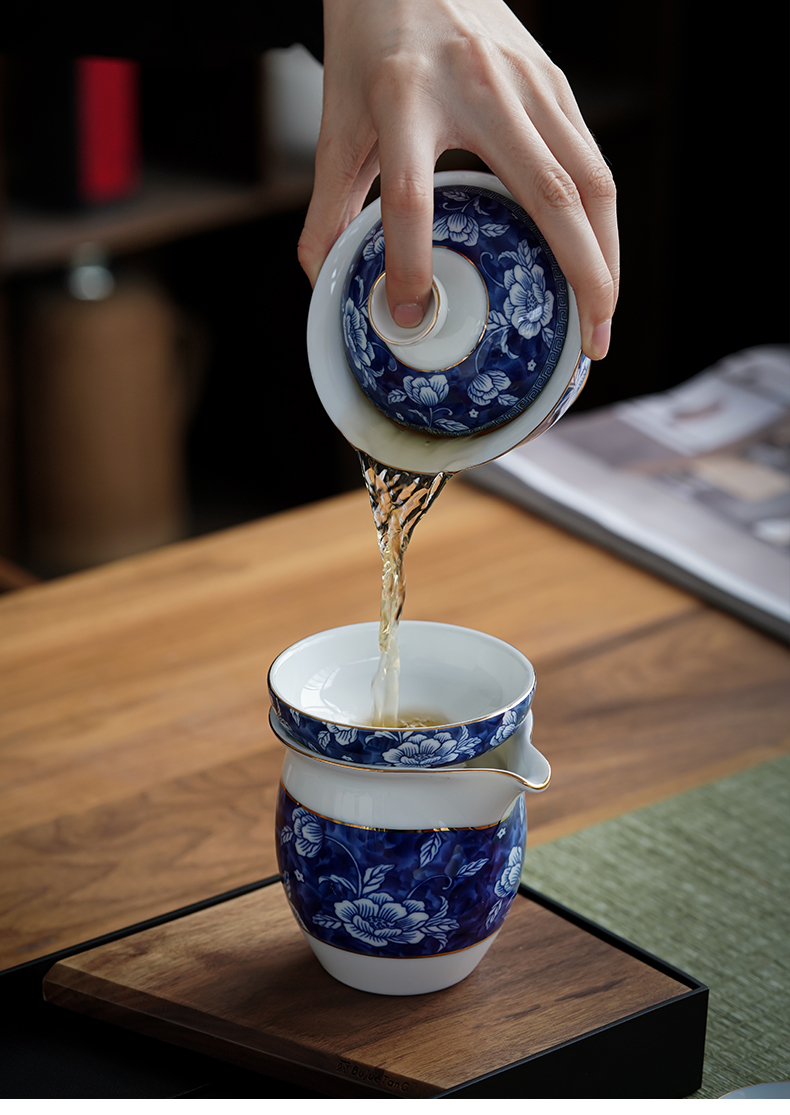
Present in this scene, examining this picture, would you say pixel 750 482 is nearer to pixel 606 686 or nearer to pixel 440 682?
pixel 606 686

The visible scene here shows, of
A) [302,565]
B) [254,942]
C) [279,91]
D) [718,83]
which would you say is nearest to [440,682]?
[254,942]

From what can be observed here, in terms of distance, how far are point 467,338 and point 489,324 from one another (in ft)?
0.04

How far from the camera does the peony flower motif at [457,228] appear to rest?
0.67 metres

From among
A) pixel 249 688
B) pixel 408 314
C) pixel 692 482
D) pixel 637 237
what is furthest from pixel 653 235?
pixel 408 314

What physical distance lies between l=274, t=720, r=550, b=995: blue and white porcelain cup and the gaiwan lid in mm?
164

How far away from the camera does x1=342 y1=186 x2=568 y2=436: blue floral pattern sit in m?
0.67

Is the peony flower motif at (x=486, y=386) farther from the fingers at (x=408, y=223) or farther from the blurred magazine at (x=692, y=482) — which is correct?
the blurred magazine at (x=692, y=482)

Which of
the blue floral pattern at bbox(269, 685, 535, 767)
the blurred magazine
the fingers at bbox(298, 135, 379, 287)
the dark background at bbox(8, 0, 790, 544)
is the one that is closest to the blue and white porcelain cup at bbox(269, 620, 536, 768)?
the blue floral pattern at bbox(269, 685, 535, 767)

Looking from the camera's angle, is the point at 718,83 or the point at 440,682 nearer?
the point at 440,682

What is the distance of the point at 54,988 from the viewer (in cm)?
Answer: 72

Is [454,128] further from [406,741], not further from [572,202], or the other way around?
[406,741]

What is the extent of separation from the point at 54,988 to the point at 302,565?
54 centimetres

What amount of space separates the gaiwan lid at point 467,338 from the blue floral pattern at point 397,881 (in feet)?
0.62

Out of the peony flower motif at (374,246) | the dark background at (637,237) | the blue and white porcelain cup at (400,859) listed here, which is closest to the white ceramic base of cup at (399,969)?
the blue and white porcelain cup at (400,859)
